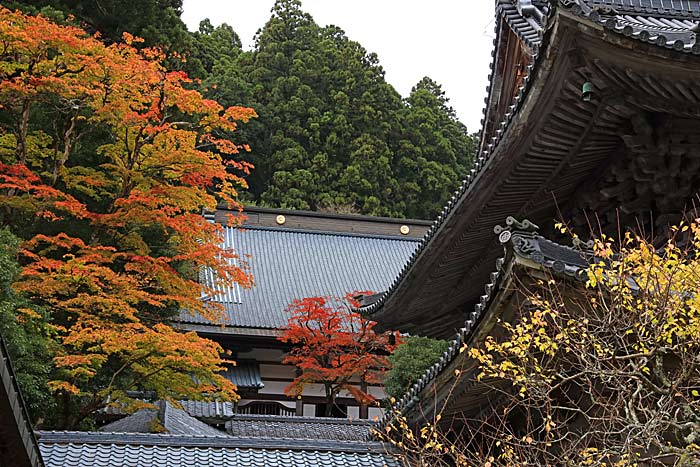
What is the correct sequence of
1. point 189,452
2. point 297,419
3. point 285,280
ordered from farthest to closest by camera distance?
1. point 285,280
2. point 297,419
3. point 189,452

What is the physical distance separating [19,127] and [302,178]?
2250cm

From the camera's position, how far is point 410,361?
1631 centimetres

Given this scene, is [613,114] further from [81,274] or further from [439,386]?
[81,274]

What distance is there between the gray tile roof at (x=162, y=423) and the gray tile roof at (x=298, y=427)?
5.50 ft

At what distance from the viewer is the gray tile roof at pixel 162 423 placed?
13633mm

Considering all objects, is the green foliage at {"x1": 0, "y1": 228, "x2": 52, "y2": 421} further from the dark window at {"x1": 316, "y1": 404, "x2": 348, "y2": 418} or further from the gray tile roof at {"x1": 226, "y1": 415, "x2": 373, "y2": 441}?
the dark window at {"x1": 316, "y1": 404, "x2": 348, "y2": 418}

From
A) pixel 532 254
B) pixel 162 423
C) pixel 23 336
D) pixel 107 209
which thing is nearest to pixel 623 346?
pixel 532 254

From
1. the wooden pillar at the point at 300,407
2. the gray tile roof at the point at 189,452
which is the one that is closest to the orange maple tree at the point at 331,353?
the wooden pillar at the point at 300,407

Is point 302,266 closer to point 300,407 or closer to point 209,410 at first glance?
point 300,407

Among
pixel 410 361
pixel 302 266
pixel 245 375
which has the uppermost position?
pixel 302 266

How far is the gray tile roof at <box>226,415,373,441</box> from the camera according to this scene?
57.8 feet

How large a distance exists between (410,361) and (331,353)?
341 cm

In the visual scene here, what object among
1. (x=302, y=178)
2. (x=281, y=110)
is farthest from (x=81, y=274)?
(x=281, y=110)

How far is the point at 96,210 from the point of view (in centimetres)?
1464
